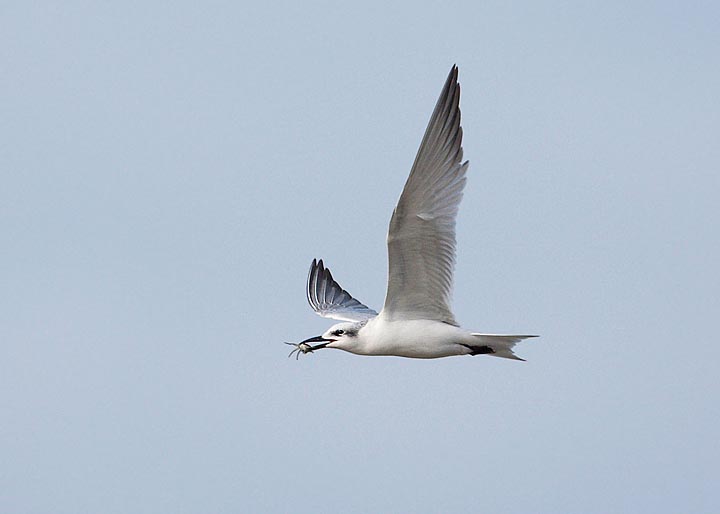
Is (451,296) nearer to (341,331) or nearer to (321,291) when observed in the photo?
(341,331)

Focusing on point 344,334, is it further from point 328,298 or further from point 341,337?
point 328,298

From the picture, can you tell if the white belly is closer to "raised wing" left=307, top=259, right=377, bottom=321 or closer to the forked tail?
the forked tail

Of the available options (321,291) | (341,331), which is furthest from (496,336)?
(321,291)

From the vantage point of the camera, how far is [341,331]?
18625mm

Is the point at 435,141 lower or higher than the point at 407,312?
higher

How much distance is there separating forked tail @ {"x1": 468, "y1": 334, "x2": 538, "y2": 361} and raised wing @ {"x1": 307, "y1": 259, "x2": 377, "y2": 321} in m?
2.87

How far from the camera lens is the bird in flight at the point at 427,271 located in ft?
56.6

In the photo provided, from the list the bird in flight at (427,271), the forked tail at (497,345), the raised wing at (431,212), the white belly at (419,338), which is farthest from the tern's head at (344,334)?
the forked tail at (497,345)

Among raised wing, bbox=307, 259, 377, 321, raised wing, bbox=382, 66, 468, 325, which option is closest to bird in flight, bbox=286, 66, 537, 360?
raised wing, bbox=382, 66, 468, 325

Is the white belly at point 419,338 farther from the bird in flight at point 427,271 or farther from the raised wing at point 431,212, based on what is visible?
the raised wing at point 431,212

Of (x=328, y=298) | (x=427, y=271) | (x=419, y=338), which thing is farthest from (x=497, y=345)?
(x=328, y=298)

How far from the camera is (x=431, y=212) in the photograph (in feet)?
57.0

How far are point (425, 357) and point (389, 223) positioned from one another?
6.17 ft

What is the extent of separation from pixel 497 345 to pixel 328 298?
4.31m
